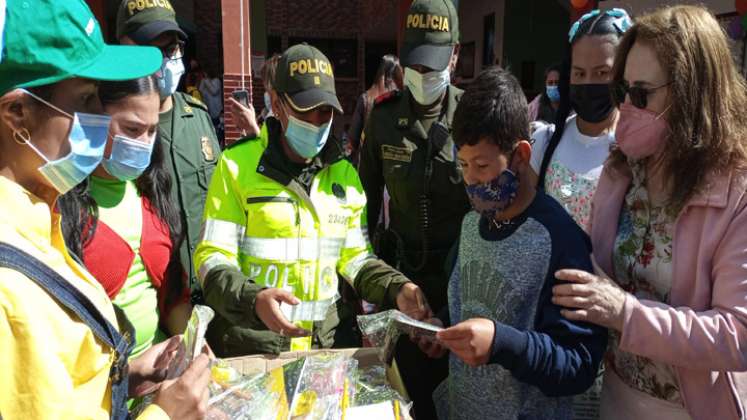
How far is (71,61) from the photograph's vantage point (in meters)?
1.12

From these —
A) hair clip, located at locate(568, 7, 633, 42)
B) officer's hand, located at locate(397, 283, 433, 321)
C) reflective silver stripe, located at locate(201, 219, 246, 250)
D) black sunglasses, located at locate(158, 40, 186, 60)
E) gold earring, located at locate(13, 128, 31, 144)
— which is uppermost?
hair clip, located at locate(568, 7, 633, 42)

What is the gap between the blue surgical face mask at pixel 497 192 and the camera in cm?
158

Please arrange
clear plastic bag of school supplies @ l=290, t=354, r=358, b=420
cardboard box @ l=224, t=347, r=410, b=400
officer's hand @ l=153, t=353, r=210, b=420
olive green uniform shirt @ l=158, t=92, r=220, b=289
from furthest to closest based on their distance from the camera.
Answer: olive green uniform shirt @ l=158, t=92, r=220, b=289, cardboard box @ l=224, t=347, r=410, b=400, clear plastic bag of school supplies @ l=290, t=354, r=358, b=420, officer's hand @ l=153, t=353, r=210, b=420

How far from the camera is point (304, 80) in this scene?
2.26 m

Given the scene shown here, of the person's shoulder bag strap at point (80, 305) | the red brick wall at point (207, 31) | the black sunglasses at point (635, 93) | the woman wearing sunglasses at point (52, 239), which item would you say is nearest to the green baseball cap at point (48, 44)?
the woman wearing sunglasses at point (52, 239)

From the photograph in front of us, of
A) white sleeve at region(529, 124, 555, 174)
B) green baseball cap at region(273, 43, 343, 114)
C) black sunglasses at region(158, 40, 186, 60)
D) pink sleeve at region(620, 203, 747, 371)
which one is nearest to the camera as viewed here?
pink sleeve at region(620, 203, 747, 371)

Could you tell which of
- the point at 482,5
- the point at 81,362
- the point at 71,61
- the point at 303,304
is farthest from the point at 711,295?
the point at 482,5

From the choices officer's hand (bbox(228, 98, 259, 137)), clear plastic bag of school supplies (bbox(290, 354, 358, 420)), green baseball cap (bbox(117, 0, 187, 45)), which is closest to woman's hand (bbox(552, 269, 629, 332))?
clear plastic bag of school supplies (bbox(290, 354, 358, 420))

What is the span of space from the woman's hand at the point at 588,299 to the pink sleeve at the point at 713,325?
0.04 m

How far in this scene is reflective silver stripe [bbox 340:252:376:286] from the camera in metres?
2.29

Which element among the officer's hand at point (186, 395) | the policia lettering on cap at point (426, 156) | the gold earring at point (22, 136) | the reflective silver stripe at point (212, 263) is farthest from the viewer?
the policia lettering on cap at point (426, 156)

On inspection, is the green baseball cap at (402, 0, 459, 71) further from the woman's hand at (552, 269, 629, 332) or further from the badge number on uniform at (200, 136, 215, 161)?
the woman's hand at (552, 269, 629, 332)

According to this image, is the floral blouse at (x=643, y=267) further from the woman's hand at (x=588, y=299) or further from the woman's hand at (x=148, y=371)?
the woman's hand at (x=148, y=371)

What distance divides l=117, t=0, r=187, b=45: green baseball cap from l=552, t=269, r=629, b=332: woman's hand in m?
2.66
